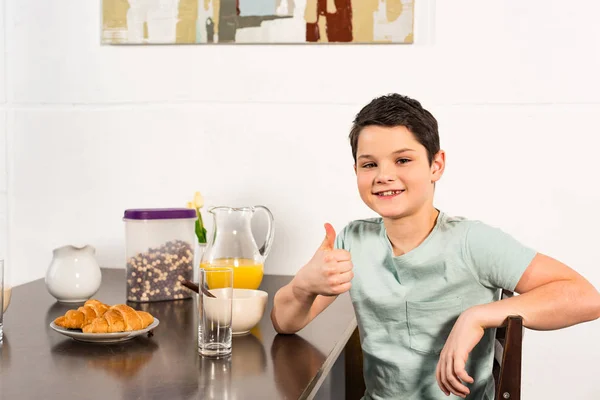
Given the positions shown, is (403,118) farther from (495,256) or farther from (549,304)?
(549,304)

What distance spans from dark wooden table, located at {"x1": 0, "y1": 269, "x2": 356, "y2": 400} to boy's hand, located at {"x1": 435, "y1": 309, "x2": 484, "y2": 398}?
173mm

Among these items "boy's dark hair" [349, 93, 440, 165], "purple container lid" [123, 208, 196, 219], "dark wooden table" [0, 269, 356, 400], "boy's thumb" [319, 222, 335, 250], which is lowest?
"dark wooden table" [0, 269, 356, 400]

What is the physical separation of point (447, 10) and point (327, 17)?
0.98 ft

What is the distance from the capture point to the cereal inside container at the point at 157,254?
4.90 feet

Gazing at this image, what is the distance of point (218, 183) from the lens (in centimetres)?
189

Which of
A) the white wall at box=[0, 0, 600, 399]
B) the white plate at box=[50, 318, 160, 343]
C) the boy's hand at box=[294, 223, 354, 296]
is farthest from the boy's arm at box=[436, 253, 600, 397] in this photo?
the white wall at box=[0, 0, 600, 399]

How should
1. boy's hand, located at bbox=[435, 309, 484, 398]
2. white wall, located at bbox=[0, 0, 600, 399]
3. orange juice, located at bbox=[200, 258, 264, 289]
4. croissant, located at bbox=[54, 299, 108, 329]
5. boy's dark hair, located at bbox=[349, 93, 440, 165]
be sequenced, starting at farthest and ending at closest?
white wall, located at bbox=[0, 0, 600, 399] < orange juice, located at bbox=[200, 258, 264, 289] < boy's dark hair, located at bbox=[349, 93, 440, 165] < croissant, located at bbox=[54, 299, 108, 329] < boy's hand, located at bbox=[435, 309, 484, 398]

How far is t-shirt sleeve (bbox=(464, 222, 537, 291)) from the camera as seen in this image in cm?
115

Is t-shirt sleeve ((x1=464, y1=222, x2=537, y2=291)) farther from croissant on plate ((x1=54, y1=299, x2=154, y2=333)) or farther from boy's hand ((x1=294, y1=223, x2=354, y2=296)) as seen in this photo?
croissant on plate ((x1=54, y1=299, x2=154, y2=333))

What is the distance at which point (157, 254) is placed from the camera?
151 centimetres

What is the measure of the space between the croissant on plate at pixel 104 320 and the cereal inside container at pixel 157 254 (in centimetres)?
34

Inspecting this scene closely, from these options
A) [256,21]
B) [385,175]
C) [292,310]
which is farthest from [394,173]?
[256,21]

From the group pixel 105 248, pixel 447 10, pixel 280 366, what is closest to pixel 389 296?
pixel 280 366

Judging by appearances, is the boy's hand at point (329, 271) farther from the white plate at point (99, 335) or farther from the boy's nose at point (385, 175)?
the white plate at point (99, 335)
